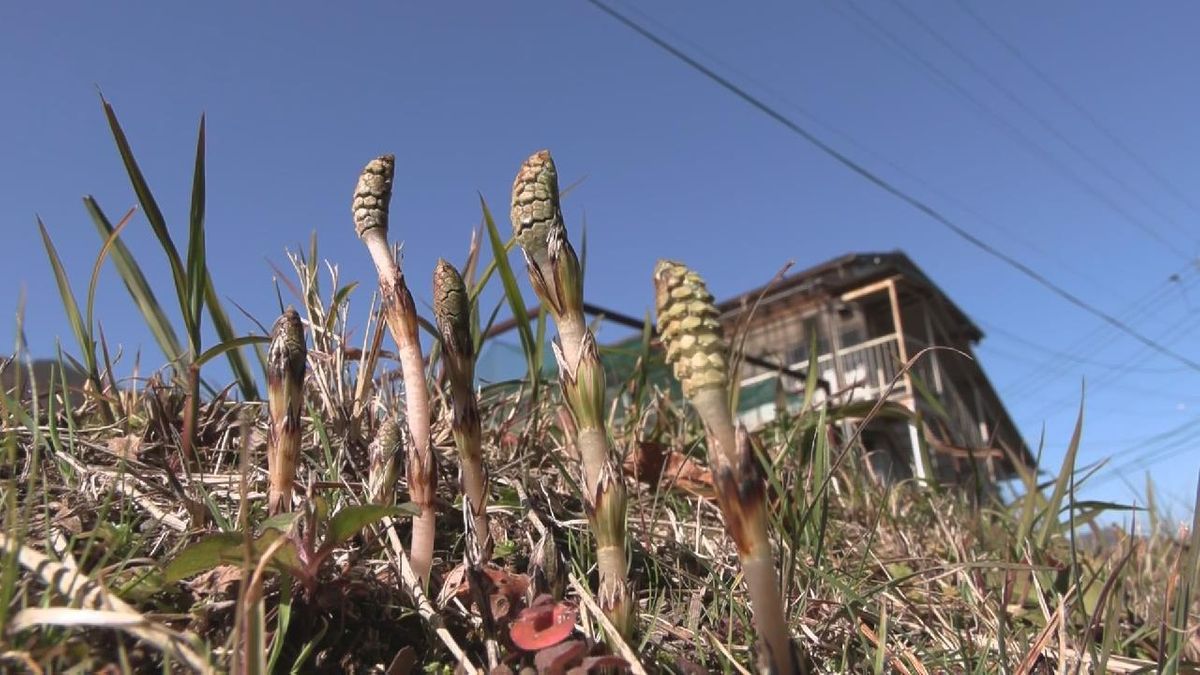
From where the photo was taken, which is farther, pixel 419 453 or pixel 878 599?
pixel 878 599

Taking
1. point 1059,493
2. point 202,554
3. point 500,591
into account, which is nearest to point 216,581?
point 202,554

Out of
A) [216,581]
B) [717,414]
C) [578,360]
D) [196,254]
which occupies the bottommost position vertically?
[216,581]

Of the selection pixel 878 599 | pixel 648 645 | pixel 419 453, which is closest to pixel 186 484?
pixel 419 453

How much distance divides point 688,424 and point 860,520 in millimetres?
573

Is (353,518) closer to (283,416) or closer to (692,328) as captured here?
(283,416)

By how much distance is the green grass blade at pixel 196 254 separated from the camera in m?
1.72

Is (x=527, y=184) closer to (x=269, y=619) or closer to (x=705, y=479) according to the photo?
(x=269, y=619)

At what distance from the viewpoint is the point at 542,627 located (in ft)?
3.39

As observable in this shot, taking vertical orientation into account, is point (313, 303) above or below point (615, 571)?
above

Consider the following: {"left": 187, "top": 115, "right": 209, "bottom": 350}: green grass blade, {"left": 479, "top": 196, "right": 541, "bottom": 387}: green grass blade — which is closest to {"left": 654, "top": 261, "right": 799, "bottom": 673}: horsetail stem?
{"left": 479, "top": 196, "right": 541, "bottom": 387}: green grass blade

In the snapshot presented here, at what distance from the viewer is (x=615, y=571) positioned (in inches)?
41.4

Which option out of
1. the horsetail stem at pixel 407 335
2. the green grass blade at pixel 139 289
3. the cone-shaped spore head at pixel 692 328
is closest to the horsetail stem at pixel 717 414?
the cone-shaped spore head at pixel 692 328

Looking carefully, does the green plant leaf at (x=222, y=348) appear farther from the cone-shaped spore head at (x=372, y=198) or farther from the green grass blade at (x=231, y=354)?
the cone-shaped spore head at (x=372, y=198)

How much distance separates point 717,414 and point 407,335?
57 cm
